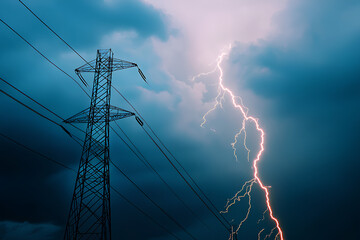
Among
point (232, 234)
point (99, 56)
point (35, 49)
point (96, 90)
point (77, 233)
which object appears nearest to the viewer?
point (35, 49)

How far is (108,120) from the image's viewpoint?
12.2 meters

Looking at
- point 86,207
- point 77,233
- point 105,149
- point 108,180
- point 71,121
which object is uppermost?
point 71,121

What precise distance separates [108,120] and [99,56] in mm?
4626

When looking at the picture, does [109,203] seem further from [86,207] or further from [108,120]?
[108,120]

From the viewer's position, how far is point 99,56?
14258mm

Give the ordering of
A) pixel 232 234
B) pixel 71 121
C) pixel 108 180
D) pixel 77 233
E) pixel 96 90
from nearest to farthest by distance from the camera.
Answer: pixel 77 233 → pixel 108 180 → pixel 71 121 → pixel 96 90 → pixel 232 234

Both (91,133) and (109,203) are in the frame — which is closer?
(109,203)

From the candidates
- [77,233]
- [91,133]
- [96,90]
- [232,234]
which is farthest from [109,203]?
[232,234]

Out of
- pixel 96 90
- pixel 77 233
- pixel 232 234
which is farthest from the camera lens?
pixel 232 234

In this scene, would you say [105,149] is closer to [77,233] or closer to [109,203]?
[109,203]

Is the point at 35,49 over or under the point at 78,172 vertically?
over

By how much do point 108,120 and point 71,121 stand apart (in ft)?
6.24

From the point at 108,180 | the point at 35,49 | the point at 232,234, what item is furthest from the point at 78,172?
the point at 232,234

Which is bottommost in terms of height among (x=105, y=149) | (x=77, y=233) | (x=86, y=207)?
(x=77, y=233)
